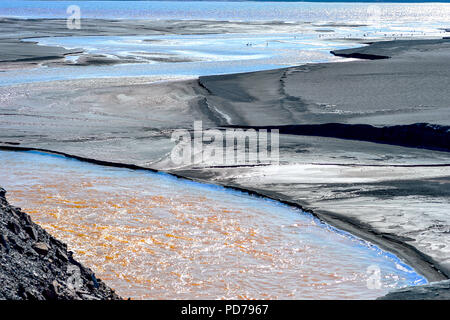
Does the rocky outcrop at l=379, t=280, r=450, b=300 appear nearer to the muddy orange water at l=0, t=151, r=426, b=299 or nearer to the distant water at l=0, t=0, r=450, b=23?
the muddy orange water at l=0, t=151, r=426, b=299

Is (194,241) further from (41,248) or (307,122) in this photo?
(307,122)

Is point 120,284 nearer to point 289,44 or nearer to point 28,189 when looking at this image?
point 28,189

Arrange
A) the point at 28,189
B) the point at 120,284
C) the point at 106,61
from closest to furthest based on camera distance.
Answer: the point at 120,284 → the point at 28,189 → the point at 106,61

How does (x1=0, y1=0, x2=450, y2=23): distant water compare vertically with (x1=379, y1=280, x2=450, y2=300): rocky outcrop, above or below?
above

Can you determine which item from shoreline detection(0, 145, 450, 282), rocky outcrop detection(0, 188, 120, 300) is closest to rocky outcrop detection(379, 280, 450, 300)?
shoreline detection(0, 145, 450, 282)

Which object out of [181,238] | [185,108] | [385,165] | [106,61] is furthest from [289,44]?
[181,238]

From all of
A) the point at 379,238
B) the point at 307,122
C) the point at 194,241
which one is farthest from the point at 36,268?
the point at 307,122
